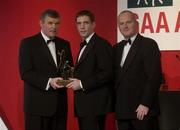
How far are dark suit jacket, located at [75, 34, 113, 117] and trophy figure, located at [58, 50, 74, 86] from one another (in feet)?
0.23

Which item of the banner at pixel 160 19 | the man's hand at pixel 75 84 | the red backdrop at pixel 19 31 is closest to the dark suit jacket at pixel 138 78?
the man's hand at pixel 75 84

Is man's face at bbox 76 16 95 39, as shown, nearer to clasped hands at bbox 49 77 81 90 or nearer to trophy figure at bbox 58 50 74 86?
trophy figure at bbox 58 50 74 86

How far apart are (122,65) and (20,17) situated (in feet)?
6.00

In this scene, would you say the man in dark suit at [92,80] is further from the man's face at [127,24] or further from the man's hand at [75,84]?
the man's face at [127,24]

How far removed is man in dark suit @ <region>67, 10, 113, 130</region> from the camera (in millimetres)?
3566

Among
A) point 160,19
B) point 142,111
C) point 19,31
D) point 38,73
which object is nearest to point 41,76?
point 38,73

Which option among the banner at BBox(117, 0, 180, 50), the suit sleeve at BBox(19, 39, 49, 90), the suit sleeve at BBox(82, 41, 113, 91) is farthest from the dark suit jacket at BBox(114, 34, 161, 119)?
the banner at BBox(117, 0, 180, 50)

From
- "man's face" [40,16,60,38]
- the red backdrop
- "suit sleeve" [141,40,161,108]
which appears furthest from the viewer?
the red backdrop

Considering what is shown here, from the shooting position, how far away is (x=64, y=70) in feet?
11.7

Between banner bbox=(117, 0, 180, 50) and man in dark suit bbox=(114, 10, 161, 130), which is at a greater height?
banner bbox=(117, 0, 180, 50)

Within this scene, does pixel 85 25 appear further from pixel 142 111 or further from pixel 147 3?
pixel 147 3

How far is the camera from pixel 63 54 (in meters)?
3.82

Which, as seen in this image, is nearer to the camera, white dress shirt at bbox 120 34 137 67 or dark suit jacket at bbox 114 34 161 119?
dark suit jacket at bbox 114 34 161 119

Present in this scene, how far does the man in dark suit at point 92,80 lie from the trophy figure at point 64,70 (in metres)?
0.05
